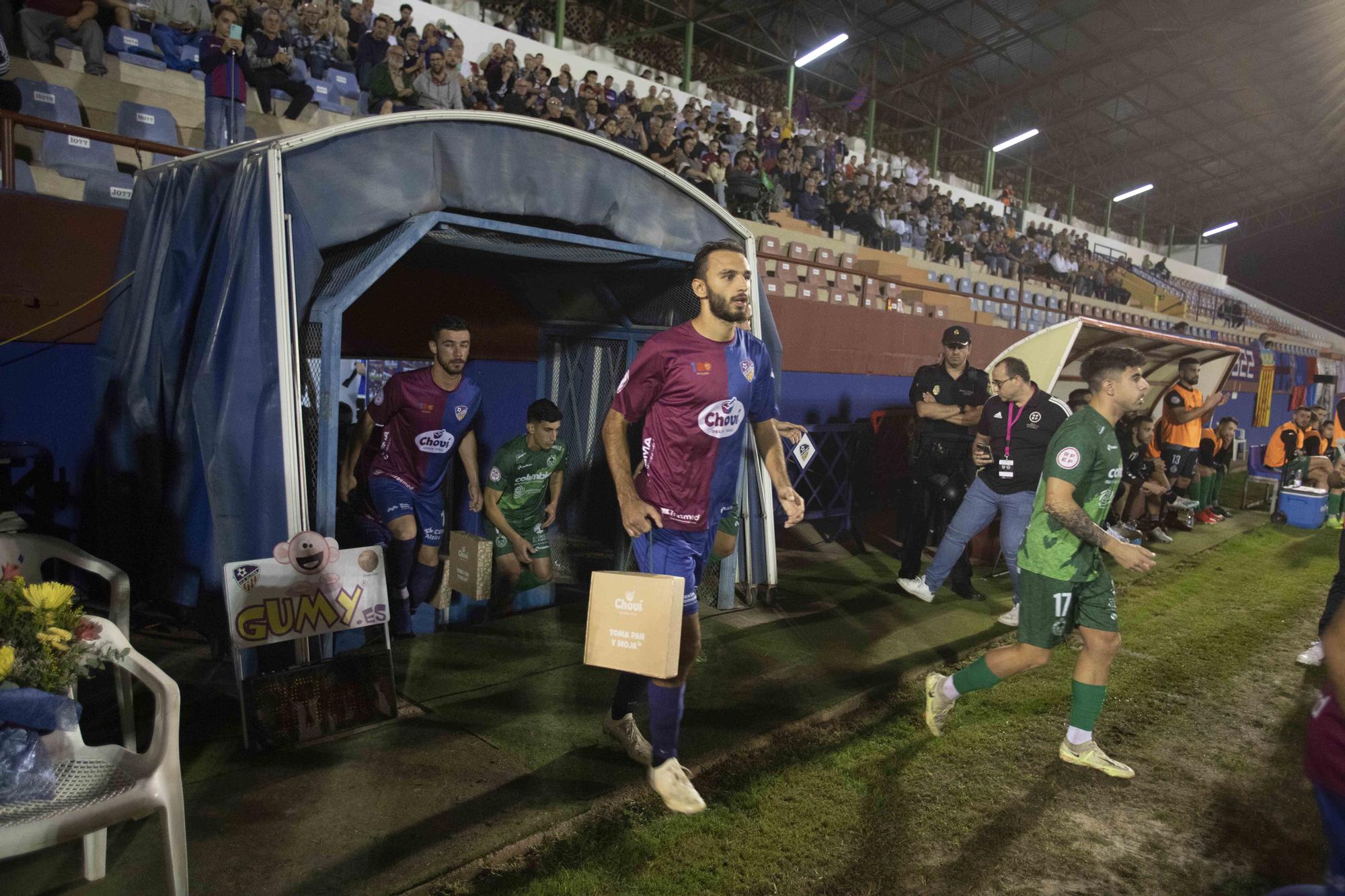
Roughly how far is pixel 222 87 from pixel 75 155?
1.67 meters

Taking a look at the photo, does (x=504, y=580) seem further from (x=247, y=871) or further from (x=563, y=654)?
(x=247, y=871)

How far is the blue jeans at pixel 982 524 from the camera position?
5.99m

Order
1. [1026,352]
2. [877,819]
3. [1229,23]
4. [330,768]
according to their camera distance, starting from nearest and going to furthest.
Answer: [877,819]
[330,768]
[1026,352]
[1229,23]

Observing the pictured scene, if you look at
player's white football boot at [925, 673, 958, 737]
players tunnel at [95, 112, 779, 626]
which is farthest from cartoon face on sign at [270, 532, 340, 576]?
player's white football boot at [925, 673, 958, 737]

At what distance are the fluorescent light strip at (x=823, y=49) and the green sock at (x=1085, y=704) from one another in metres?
20.0

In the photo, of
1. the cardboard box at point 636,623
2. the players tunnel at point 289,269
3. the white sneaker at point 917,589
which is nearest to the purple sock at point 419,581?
the players tunnel at point 289,269

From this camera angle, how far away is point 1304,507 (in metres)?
10.9

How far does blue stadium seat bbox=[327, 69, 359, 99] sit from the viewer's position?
9898 mm

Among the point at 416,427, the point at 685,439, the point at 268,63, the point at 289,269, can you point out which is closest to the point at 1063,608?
the point at 685,439

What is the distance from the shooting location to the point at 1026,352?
7.84 metres

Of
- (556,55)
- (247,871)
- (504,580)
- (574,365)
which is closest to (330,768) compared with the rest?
(247,871)

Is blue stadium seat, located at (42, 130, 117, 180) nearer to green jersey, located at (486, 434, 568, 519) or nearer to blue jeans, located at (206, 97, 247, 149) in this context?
blue jeans, located at (206, 97, 247, 149)

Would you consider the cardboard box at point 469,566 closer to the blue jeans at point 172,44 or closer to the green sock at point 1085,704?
the green sock at point 1085,704

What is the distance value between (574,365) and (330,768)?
150 inches
